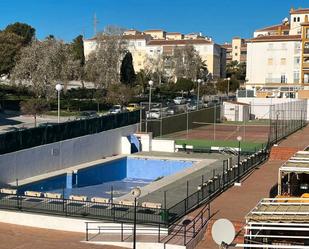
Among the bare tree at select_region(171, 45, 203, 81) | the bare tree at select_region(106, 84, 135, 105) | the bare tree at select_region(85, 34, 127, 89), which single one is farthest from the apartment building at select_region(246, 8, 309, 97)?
the bare tree at select_region(106, 84, 135, 105)

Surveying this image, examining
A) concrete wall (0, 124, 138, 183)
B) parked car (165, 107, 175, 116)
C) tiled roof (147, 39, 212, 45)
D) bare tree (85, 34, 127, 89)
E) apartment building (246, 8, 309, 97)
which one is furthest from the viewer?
tiled roof (147, 39, 212, 45)

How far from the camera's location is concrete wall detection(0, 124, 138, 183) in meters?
27.1

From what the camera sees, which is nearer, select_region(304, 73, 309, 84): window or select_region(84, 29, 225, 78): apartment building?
select_region(304, 73, 309, 84): window

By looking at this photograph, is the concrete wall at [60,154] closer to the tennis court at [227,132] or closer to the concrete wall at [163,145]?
the concrete wall at [163,145]

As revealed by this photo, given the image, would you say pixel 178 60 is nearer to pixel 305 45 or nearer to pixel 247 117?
pixel 305 45

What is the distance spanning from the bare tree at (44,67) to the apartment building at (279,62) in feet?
106

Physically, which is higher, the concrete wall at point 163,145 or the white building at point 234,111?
the white building at point 234,111

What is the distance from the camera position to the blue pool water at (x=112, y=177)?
28.9m

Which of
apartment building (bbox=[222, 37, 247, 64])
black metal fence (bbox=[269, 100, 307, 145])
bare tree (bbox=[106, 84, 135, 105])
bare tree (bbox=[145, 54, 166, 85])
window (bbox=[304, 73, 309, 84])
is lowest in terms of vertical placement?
black metal fence (bbox=[269, 100, 307, 145])

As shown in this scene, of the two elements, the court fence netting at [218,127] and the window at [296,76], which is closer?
the court fence netting at [218,127]

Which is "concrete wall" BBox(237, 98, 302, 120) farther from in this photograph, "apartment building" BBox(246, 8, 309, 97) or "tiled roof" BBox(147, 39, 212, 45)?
"tiled roof" BBox(147, 39, 212, 45)

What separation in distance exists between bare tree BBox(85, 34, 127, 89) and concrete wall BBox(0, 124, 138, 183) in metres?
38.1

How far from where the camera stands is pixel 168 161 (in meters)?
34.7

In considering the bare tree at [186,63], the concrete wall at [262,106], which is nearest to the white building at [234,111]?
the concrete wall at [262,106]
